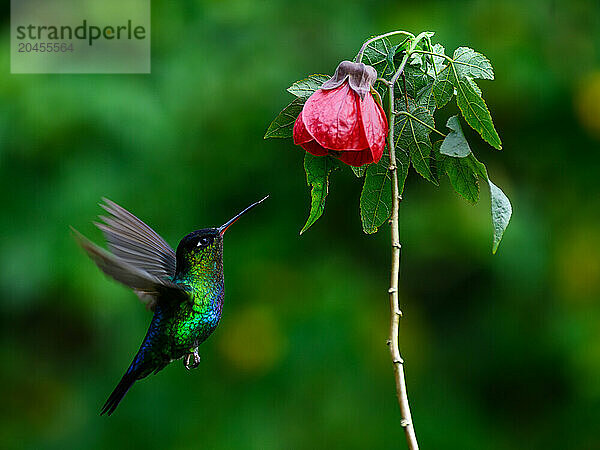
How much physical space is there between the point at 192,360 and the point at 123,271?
0.61ft

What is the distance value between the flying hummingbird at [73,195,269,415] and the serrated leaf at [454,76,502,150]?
0.20 meters

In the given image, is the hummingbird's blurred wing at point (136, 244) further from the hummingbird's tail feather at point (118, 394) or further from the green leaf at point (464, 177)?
the green leaf at point (464, 177)

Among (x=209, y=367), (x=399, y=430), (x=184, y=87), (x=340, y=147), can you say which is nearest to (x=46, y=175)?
(x=184, y=87)

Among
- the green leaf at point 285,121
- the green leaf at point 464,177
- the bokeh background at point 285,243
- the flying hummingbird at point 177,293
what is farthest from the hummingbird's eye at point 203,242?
the bokeh background at point 285,243

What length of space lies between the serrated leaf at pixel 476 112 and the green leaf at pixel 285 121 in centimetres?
14

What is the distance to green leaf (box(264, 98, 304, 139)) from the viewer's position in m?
0.68

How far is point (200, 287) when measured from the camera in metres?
0.65

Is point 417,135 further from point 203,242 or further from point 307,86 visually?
point 203,242

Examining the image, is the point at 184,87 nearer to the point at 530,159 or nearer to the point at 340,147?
the point at 530,159

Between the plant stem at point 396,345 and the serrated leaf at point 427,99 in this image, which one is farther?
the serrated leaf at point 427,99

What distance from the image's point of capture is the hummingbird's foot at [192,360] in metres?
0.64

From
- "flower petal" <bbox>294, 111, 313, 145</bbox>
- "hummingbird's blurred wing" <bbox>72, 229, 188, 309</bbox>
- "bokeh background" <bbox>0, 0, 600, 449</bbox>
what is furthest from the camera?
"bokeh background" <bbox>0, 0, 600, 449</bbox>

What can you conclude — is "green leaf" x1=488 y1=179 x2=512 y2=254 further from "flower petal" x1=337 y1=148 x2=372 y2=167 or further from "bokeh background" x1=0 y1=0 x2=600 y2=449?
"bokeh background" x1=0 y1=0 x2=600 y2=449

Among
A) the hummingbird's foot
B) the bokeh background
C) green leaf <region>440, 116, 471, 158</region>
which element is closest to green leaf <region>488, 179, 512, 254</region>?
green leaf <region>440, 116, 471, 158</region>
